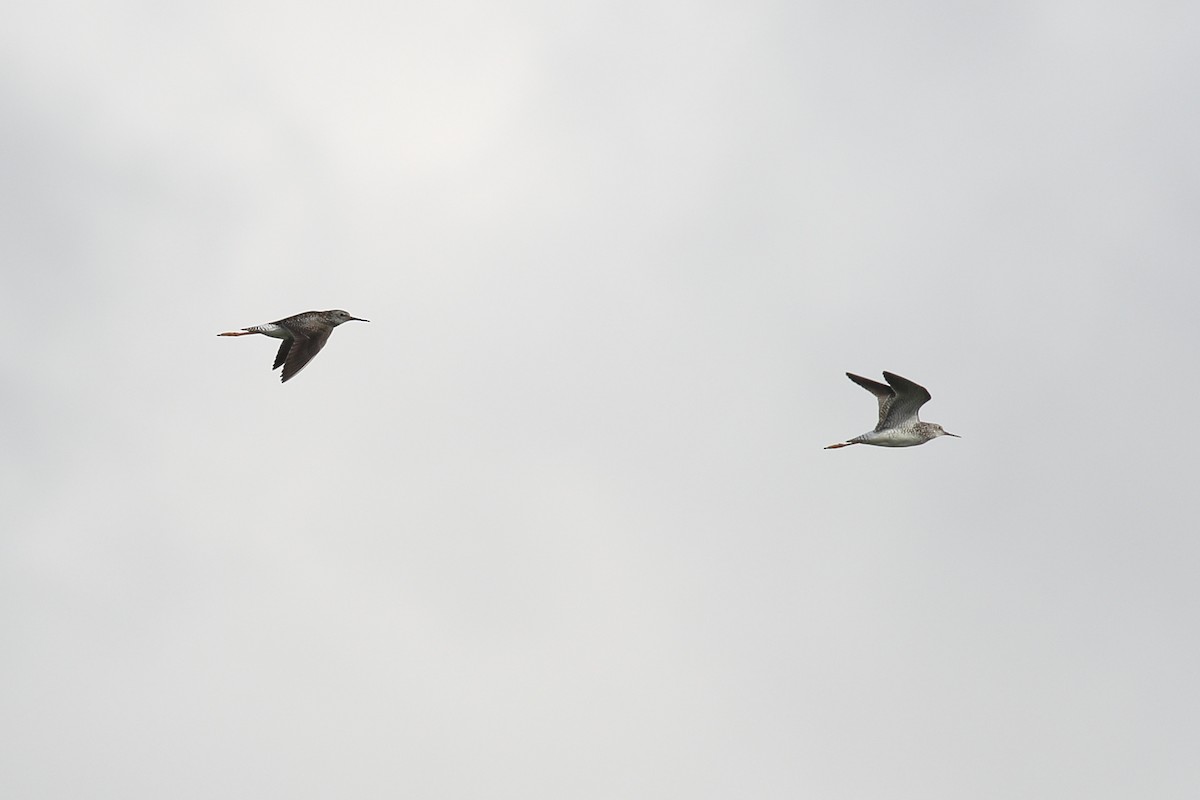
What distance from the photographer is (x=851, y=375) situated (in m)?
45.2

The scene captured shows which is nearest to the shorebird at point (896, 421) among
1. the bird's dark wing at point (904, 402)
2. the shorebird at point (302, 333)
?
the bird's dark wing at point (904, 402)

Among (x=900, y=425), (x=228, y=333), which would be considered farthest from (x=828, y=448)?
(x=228, y=333)

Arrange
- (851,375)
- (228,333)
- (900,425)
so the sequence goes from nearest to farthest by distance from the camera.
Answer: (851,375) < (900,425) < (228,333)

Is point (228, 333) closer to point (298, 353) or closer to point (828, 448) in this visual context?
point (298, 353)

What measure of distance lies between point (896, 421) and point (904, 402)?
121cm

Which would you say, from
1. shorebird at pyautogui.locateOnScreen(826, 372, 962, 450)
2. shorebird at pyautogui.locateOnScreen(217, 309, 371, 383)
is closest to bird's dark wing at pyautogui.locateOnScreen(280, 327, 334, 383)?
shorebird at pyautogui.locateOnScreen(217, 309, 371, 383)

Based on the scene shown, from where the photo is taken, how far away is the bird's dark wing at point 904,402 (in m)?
45.2

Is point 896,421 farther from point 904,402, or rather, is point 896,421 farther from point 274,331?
point 274,331

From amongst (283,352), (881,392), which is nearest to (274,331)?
(283,352)

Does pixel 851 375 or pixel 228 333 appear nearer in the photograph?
pixel 851 375

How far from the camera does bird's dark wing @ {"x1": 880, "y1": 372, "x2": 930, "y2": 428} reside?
4522 cm

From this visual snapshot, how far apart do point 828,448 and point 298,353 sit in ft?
60.1

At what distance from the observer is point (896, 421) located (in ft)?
158

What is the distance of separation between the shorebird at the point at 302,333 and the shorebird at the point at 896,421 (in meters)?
17.7
